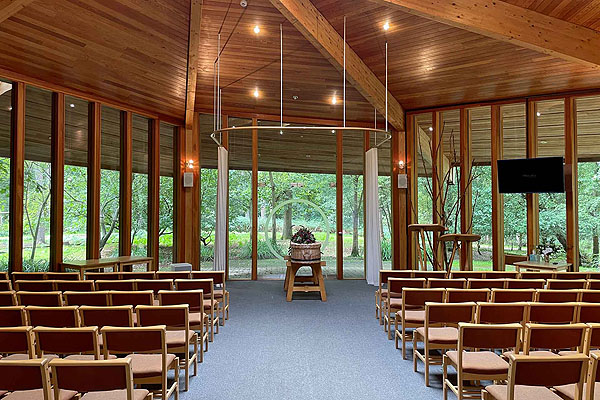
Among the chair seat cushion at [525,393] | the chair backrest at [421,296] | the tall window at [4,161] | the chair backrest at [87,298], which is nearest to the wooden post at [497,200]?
the chair backrest at [421,296]

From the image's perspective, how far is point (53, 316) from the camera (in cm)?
342

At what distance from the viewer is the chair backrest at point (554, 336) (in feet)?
8.98

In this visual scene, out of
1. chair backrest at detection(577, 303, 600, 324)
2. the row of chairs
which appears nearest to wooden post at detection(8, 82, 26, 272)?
the row of chairs

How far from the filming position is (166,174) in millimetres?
9422

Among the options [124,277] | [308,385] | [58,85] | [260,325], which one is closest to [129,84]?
[58,85]

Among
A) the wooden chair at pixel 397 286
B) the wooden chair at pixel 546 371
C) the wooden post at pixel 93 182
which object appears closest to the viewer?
the wooden chair at pixel 546 371

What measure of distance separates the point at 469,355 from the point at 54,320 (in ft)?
11.1

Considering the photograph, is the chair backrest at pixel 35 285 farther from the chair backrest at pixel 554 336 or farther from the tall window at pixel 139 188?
the chair backrest at pixel 554 336

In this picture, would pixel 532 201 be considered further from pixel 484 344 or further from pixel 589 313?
pixel 484 344

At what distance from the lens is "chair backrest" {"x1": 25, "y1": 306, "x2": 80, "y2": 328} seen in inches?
133

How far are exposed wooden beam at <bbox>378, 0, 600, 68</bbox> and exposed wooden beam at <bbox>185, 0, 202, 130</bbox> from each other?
2477mm

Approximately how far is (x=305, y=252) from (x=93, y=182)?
4.23 meters

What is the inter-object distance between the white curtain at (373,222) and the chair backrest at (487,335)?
623 cm

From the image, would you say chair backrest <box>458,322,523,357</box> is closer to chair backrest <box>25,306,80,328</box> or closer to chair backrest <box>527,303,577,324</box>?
chair backrest <box>527,303,577,324</box>
